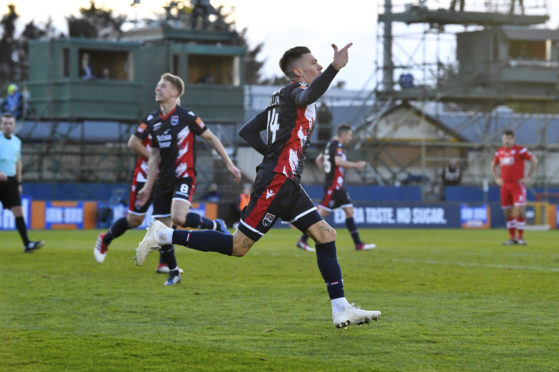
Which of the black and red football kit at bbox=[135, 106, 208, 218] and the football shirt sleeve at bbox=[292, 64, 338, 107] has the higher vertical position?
the football shirt sleeve at bbox=[292, 64, 338, 107]

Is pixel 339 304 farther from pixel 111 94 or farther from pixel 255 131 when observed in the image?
pixel 111 94

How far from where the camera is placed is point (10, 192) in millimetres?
16328

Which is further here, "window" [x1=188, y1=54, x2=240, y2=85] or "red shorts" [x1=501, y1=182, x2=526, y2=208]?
"window" [x1=188, y1=54, x2=240, y2=85]

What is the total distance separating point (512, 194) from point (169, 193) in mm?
12088

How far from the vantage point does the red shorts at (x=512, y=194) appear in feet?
70.7

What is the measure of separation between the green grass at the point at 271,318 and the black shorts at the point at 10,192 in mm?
1915

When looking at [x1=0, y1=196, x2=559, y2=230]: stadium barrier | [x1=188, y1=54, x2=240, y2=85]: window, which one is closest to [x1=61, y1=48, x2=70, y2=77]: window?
[x1=188, y1=54, x2=240, y2=85]: window

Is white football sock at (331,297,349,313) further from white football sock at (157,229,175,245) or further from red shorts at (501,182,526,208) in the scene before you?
red shorts at (501,182,526,208)

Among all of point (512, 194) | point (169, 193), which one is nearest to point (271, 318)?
point (169, 193)

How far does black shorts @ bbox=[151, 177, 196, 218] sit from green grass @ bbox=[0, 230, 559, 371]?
842mm

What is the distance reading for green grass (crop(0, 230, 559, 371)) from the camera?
6.28m

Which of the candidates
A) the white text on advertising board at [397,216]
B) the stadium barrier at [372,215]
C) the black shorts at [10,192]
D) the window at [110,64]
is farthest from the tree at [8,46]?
the black shorts at [10,192]

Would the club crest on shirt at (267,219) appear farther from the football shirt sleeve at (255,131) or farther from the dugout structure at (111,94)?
the dugout structure at (111,94)

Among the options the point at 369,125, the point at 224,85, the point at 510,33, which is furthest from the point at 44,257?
the point at 510,33
